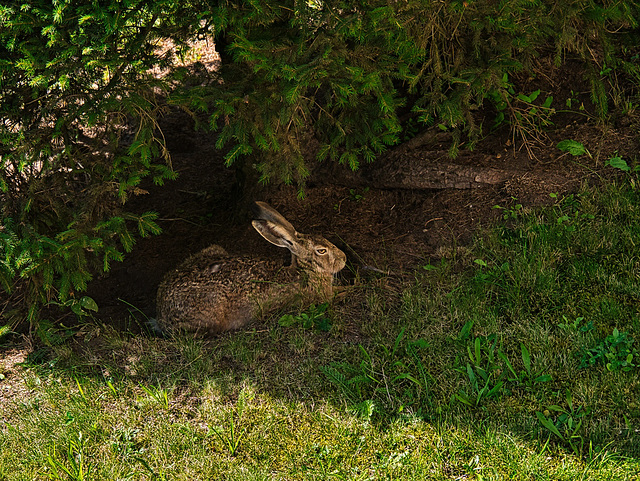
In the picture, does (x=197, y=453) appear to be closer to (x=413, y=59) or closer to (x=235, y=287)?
(x=235, y=287)

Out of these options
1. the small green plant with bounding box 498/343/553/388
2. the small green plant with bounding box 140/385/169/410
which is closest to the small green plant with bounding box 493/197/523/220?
the small green plant with bounding box 498/343/553/388

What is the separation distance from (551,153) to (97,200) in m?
3.90

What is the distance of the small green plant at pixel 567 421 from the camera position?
3438 millimetres

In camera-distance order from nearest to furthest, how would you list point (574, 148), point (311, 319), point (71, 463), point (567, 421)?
1. point (567, 421)
2. point (71, 463)
3. point (311, 319)
4. point (574, 148)

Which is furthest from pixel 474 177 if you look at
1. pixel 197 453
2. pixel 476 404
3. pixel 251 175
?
pixel 197 453

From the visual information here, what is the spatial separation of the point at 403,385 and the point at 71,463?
2.04 m

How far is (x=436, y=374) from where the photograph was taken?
13.0 ft

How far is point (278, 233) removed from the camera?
5105 millimetres

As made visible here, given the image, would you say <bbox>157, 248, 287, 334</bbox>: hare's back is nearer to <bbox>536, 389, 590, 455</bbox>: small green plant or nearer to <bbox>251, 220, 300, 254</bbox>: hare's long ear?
<bbox>251, 220, 300, 254</bbox>: hare's long ear

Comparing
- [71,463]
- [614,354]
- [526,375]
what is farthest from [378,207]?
[71,463]

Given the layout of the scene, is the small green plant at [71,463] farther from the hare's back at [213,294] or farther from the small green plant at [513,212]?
the small green plant at [513,212]

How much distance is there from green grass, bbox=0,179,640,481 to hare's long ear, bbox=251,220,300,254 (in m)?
0.66

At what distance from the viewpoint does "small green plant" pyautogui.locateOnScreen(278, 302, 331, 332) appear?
461 cm

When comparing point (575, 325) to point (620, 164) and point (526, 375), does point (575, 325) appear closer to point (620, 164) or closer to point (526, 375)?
point (526, 375)
